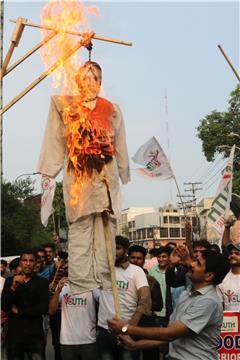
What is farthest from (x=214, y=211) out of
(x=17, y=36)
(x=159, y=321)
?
(x=17, y=36)

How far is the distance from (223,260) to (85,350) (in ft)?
9.83

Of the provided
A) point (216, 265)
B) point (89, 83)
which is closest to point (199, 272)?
point (216, 265)

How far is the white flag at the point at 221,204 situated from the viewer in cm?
1222

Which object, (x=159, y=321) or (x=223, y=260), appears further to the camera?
(x=159, y=321)

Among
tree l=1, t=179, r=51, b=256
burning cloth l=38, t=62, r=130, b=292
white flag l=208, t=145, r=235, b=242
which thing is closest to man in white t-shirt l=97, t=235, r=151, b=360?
burning cloth l=38, t=62, r=130, b=292

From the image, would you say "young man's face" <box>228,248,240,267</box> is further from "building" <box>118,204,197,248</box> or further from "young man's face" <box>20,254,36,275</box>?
"building" <box>118,204,197,248</box>

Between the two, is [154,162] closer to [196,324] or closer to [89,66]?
[89,66]

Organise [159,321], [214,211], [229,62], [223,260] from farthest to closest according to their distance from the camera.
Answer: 1. [229,62]
2. [214,211]
3. [159,321]
4. [223,260]

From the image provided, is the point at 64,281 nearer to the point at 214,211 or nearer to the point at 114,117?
the point at 114,117

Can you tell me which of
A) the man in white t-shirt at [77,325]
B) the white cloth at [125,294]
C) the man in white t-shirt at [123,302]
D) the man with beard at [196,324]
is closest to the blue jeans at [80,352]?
the man in white t-shirt at [77,325]

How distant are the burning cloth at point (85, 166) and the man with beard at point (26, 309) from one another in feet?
7.19

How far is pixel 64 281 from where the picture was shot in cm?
760

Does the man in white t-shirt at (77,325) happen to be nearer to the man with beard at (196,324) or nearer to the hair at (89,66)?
the man with beard at (196,324)

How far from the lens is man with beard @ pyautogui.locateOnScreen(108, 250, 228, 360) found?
4.84 m
